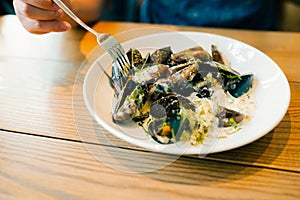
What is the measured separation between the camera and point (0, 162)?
2.39ft

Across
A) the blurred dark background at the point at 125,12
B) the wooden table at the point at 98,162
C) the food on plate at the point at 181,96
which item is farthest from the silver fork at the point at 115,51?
the blurred dark background at the point at 125,12

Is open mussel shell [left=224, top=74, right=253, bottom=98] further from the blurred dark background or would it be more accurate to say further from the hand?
the blurred dark background

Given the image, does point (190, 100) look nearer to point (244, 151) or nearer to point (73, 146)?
point (244, 151)

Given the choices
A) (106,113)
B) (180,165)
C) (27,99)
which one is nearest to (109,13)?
(27,99)

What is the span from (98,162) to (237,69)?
431mm

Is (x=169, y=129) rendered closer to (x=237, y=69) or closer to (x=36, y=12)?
(x=237, y=69)

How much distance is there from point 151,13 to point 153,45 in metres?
0.47

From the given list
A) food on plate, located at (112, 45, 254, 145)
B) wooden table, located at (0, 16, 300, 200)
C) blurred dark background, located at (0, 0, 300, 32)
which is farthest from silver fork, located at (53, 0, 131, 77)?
blurred dark background, located at (0, 0, 300, 32)

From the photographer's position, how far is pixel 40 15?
3.01 ft

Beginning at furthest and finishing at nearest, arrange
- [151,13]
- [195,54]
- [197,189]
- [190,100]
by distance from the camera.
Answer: [151,13], [195,54], [190,100], [197,189]

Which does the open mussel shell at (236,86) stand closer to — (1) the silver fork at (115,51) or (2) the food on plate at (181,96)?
(2) the food on plate at (181,96)

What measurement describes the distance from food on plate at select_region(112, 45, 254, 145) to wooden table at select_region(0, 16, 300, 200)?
60 mm

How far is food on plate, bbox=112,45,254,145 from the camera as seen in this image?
2.25 ft

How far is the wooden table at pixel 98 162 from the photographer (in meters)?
0.65
